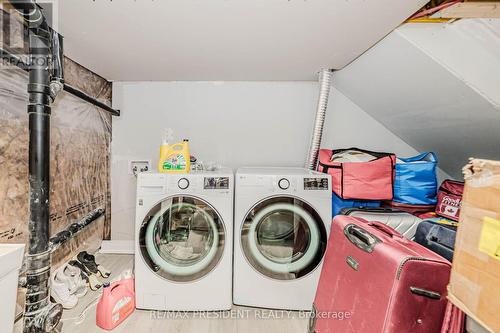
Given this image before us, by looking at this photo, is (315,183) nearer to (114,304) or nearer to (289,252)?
(289,252)

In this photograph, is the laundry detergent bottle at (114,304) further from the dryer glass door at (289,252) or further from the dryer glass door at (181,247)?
the dryer glass door at (289,252)

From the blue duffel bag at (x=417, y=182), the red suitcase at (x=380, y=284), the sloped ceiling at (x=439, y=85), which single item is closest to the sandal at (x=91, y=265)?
the red suitcase at (x=380, y=284)

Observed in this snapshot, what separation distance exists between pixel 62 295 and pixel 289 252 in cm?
158

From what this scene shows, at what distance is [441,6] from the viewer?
1100 millimetres

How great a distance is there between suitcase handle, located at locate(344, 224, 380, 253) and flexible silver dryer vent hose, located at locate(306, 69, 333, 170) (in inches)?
→ 39.6

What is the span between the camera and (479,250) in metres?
0.66

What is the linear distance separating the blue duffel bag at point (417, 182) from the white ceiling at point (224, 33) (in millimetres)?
959

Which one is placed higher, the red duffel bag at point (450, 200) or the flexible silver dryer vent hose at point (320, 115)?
the flexible silver dryer vent hose at point (320, 115)

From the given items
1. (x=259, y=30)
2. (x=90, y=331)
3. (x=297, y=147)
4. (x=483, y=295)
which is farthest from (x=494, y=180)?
(x=90, y=331)

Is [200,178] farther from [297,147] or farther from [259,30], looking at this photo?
[297,147]

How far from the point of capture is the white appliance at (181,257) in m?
1.53

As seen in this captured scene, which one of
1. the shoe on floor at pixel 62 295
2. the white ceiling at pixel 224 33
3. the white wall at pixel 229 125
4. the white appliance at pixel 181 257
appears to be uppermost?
the white ceiling at pixel 224 33

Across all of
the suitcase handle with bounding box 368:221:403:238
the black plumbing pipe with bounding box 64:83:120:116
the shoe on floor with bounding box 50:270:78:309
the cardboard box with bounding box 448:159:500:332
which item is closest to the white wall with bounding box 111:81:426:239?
the black plumbing pipe with bounding box 64:83:120:116

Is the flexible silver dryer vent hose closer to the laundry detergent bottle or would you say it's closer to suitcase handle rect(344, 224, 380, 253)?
suitcase handle rect(344, 224, 380, 253)
